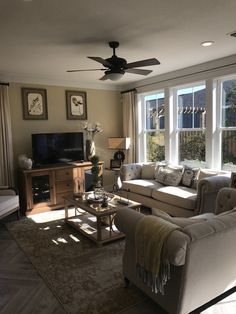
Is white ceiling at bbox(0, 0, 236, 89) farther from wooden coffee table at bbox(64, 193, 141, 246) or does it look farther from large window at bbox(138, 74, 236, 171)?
wooden coffee table at bbox(64, 193, 141, 246)

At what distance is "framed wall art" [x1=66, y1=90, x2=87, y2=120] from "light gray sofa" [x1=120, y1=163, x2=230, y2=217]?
1583 mm

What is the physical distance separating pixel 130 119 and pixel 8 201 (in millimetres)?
3216

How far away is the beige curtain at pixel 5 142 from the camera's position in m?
4.63

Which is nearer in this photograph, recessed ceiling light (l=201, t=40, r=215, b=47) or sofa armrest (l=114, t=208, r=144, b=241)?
sofa armrest (l=114, t=208, r=144, b=241)

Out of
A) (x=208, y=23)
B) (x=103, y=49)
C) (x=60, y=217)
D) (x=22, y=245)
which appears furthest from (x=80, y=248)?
(x=208, y=23)

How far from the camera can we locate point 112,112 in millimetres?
6215

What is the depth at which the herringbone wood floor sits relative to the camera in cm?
219

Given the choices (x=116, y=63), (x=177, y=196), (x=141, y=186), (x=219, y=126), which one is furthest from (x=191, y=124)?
(x=116, y=63)

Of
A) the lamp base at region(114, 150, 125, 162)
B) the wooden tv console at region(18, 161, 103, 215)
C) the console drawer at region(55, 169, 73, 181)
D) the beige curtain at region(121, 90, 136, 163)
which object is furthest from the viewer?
the lamp base at region(114, 150, 125, 162)

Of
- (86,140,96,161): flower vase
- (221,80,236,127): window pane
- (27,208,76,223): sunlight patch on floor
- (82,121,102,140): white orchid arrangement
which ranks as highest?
(221,80,236,127): window pane

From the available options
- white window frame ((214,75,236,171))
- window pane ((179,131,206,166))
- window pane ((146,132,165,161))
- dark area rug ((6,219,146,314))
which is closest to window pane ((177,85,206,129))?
window pane ((179,131,206,166))

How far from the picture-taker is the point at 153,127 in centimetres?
582

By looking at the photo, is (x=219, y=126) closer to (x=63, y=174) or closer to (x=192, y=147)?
(x=192, y=147)

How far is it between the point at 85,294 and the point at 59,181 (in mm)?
2808
